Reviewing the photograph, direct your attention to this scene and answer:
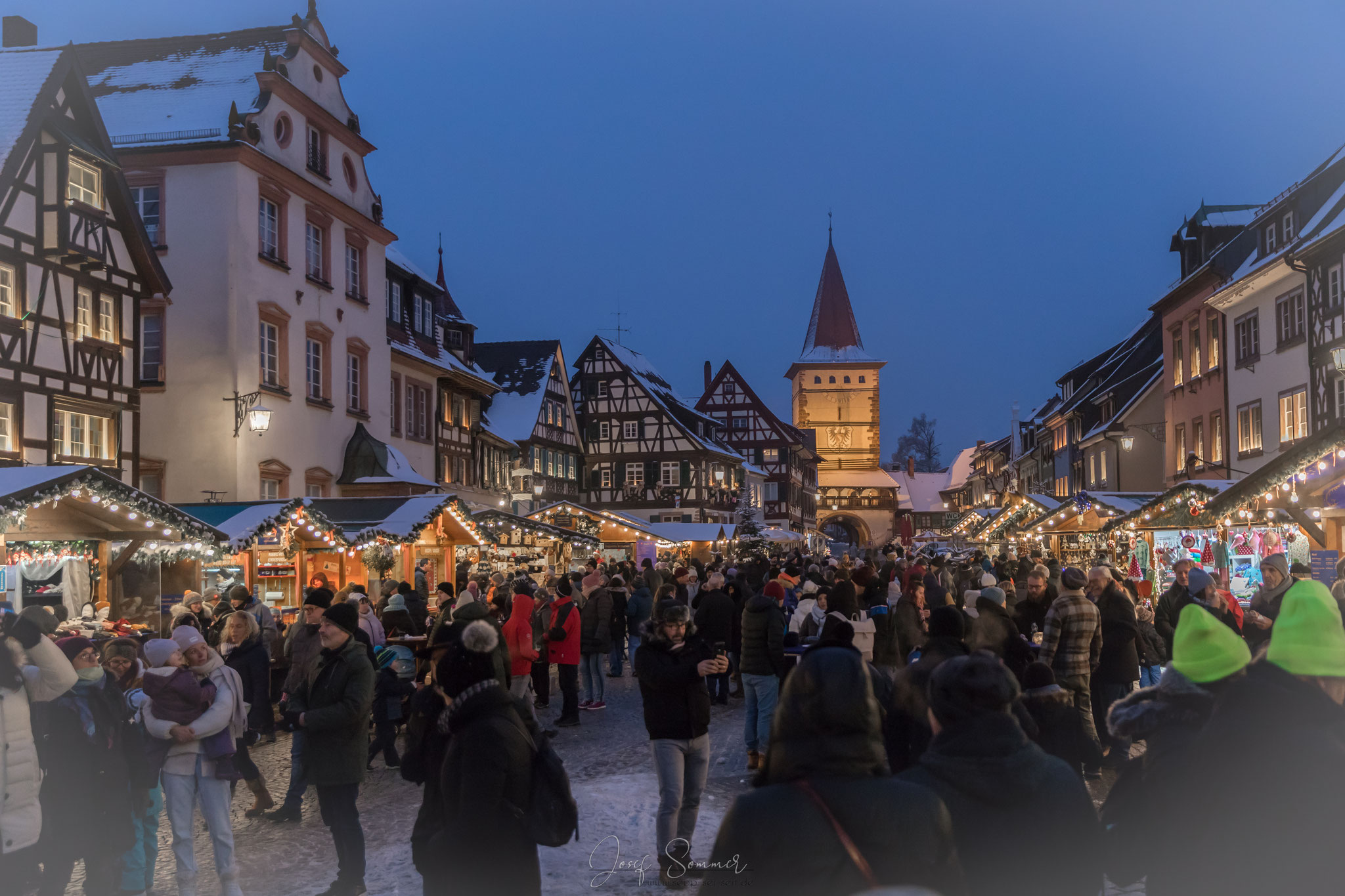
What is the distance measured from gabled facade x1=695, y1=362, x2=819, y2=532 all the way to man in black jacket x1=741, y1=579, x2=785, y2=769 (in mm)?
60754

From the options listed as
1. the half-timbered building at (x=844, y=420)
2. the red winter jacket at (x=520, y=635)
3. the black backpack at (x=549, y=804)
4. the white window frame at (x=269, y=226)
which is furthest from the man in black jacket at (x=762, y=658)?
the half-timbered building at (x=844, y=420)

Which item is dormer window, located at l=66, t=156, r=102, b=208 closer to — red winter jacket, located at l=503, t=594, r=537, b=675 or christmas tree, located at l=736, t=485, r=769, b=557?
red winter jacket, located at l=503, t=594, r=537, b=675

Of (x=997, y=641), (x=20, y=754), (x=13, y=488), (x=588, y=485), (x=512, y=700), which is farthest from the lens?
(x=588, y=485)

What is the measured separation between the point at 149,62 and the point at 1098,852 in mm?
28068

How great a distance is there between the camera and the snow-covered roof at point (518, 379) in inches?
1727

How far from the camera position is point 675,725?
6.86 m

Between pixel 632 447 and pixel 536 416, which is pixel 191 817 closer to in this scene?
pixel 536 416

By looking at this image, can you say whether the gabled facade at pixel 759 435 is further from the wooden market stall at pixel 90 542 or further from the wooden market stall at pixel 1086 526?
the wooden market stall at pixel 90 542

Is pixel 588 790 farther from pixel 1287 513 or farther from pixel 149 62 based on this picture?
pixel 149 62

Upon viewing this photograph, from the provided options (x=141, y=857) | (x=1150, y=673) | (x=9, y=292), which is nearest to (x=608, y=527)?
(x=9, y=292)

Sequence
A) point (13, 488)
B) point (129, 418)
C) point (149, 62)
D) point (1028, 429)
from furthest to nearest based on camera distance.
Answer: point (1028, 429) → point (149, 62) → point (129, 418) → point (13, 488)

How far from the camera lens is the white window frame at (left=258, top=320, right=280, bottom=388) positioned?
2441 centimetres

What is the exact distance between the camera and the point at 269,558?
62.8 feet

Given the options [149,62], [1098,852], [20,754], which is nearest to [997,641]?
[1098,852]
